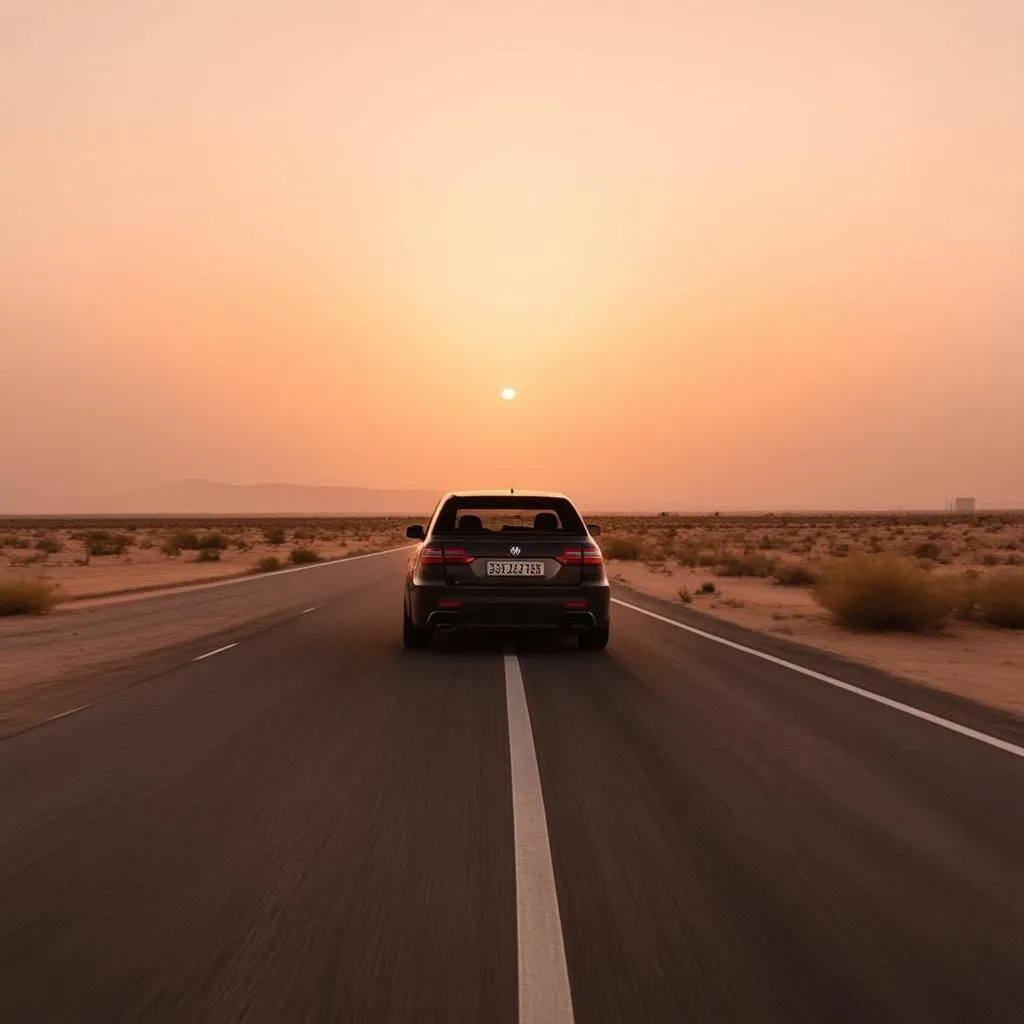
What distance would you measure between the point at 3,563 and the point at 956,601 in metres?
34.5

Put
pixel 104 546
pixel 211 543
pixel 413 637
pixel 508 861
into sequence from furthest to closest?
1. pixel 211 543
2. pixel 104 546
3. pixel 413 637
4. pixel 508 861

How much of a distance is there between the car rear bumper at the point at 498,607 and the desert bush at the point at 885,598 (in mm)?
7061

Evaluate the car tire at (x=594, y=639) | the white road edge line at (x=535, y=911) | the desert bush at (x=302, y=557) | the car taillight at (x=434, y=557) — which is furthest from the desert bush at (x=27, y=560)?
the white road edge line at (x=535, y=911)

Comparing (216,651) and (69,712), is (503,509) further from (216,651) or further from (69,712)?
(69,712)

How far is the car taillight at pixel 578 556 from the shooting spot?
1089 cm

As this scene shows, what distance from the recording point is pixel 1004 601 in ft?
54.2

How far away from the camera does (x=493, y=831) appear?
495 centimetres

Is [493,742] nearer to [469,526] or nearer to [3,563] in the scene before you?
[469,526]

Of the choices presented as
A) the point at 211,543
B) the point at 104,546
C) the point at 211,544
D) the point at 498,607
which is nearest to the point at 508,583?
the point at 498,607

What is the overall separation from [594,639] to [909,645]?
5.52 metres

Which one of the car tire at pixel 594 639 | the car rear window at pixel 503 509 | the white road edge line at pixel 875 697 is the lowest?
the white road edge line at pixel 875 697

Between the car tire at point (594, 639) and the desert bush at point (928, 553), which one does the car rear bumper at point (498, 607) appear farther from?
the desert bush at point (928, 553)

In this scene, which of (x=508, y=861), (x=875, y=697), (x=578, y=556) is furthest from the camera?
(x=578, y=556)

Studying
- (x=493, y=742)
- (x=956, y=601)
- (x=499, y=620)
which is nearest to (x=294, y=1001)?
(x=493, y=742)
